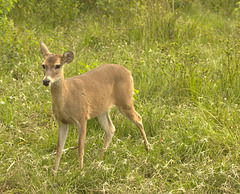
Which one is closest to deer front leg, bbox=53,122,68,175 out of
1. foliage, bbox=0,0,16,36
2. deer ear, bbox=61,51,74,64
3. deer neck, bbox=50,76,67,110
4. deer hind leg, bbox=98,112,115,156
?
deer neck, bbox=50,76,67,110

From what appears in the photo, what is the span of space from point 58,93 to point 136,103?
5.56 ft


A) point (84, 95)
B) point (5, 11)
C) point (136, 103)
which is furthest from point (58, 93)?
point (5, 11)

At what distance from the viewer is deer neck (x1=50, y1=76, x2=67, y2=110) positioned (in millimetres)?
4066

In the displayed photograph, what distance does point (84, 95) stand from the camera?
4.37 m

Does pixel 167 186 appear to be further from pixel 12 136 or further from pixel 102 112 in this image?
pixel 12 136

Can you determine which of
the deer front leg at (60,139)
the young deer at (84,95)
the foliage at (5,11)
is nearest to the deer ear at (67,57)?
the young deer at (84,95)

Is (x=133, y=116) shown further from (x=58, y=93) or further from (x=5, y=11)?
(x=5, y=11)

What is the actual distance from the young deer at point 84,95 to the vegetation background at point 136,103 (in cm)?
23

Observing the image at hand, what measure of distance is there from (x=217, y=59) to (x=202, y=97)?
1.77m

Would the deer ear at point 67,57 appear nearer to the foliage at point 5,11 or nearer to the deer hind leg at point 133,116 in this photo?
the deer hind leg at point 133,116

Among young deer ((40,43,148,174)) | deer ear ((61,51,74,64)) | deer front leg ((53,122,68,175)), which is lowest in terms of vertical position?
deer front leg ((53,122,68,175))

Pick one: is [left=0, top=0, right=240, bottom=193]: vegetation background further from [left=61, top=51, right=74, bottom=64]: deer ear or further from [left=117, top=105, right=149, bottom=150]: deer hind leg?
[left=61, top=51, right=74, bottom=64]: deer ear

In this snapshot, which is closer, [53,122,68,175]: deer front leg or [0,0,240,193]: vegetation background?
[0,0,240,193]: vegetation background

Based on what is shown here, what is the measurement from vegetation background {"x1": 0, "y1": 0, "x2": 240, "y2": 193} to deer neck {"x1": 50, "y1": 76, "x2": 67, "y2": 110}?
610mm
